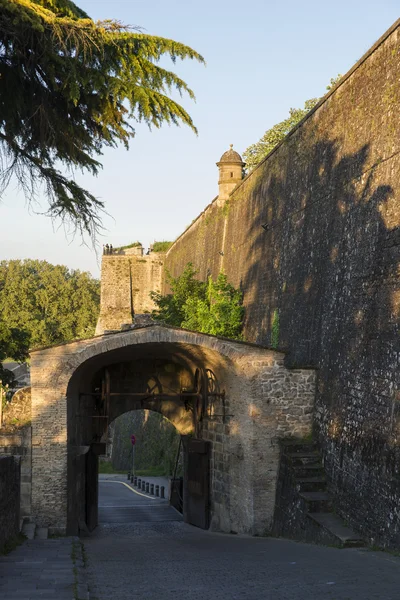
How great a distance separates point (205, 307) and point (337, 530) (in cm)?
1179

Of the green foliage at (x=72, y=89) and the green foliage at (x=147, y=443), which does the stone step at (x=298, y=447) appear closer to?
the green foliage at (x=72, y=89)

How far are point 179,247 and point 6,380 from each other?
25812 mm

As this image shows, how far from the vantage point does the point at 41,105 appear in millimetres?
11945

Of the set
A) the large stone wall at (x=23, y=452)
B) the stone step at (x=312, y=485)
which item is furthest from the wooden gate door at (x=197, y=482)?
the stone step at (x=312, y=485)

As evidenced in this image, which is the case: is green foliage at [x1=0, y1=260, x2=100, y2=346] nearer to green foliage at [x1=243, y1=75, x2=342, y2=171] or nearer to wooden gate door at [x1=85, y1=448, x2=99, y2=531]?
green foliage at [x1=243, y1=75, x2=342, y2=171]

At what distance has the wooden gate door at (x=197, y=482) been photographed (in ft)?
65.5

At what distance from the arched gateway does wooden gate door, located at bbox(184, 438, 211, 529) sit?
0.21 meters

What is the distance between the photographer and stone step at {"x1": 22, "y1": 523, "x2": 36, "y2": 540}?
15.6m

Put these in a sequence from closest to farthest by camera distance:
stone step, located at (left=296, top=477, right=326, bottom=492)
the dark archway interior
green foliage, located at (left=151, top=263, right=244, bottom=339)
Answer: stone step, located at (left=296, top=477, right=326, bottom=492)
the dark archway interior
green foliage, located at (left=151, top=263, right=244, bottom=339)

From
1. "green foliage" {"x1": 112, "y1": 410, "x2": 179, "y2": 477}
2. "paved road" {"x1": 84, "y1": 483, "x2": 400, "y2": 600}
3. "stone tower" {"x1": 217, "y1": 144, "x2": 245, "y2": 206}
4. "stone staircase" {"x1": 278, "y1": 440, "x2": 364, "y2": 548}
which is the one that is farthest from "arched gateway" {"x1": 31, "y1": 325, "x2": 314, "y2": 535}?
"green foliage" {"x1": 112, "y1": 410, "x2": 179, "y2": 477}

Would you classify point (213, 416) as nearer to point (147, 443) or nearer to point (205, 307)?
point (205, 307)

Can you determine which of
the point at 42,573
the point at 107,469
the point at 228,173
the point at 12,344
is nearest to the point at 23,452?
the point at 12,344

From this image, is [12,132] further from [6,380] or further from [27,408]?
[27,408]

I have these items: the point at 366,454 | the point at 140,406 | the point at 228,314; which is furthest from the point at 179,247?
the point at 366,454
